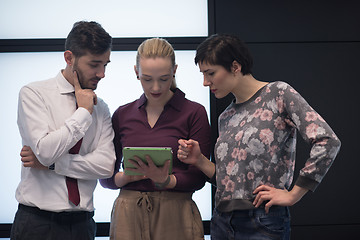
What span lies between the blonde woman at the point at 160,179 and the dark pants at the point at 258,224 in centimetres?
26

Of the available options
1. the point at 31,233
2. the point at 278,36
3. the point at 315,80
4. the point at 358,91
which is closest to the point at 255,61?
the point at 278,36

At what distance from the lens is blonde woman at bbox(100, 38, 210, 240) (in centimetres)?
209

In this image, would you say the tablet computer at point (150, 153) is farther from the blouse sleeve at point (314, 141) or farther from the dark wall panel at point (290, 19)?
the dark wall panel at point (290, 19)

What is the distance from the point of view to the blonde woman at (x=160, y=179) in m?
2.09

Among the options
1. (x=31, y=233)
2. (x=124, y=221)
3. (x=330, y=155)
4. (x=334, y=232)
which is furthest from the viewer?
(x=334, y=232)

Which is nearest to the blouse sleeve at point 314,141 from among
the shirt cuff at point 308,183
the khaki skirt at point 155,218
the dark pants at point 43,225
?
the shirt cuff at point 308,183

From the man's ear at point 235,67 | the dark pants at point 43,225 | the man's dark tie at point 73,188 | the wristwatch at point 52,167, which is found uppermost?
the man's ear at point 235,67

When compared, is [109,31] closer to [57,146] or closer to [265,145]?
[57,146]

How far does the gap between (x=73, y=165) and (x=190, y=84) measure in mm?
1236

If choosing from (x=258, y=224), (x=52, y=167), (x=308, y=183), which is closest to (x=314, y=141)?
(x=308, y=183)

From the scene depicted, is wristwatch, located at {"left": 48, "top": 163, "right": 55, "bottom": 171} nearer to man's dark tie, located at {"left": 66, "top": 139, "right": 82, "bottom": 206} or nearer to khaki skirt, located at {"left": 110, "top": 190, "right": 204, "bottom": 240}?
man's dark tie, located at {"left": 66, "top": 139, "right": 82, "bottom": 206}

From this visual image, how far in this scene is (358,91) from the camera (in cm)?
289

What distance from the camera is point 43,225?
1946mm

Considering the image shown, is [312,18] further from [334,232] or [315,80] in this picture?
[334,232]
